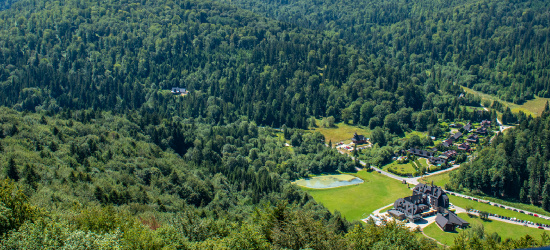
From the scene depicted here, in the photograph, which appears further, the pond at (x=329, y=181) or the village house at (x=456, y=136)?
the village house at (x=456, y=136)

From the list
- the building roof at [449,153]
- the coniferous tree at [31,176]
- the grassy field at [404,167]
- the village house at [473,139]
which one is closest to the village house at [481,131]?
the village house at [473,139]

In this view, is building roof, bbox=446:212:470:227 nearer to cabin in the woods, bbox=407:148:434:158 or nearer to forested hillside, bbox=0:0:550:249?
forested hillside, bbox=0:0:550:249

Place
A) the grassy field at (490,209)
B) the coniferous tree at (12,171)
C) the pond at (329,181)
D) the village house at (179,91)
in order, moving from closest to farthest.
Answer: the coniferous tree at (12,171), the grassy field at (490,209), the pond at (329,181), the village house at (179,91)

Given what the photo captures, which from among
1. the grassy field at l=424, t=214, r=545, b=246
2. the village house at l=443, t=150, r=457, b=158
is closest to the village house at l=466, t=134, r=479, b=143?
the village house at l=443, t=150, r=457, b=158

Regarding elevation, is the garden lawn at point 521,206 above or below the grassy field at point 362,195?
above

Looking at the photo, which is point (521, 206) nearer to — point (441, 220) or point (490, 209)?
point (490, 209)

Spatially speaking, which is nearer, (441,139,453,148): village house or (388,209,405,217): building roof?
(388,209,405,217): building roof

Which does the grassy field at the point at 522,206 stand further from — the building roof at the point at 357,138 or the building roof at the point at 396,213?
the building roof at the point at 357,138
